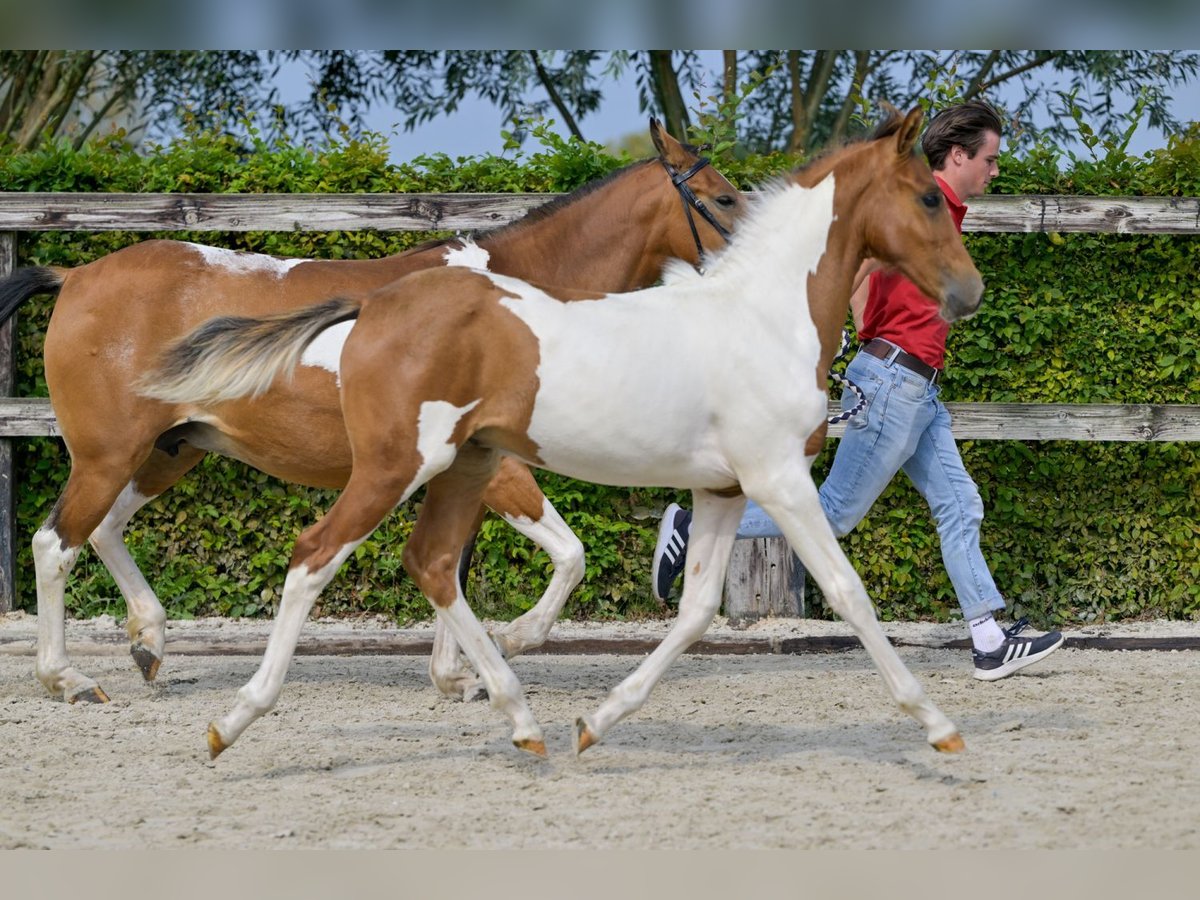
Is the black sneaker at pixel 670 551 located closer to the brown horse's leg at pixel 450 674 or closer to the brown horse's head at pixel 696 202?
the brown horse's leg at pixel 450 674

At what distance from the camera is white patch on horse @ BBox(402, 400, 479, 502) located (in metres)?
3.75

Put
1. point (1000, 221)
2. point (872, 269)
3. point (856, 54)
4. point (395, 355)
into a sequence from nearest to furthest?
point (395, 355), point (872, 269), point (1000, 221), point (856, 54)

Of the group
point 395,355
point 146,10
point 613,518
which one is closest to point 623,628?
point 613,518

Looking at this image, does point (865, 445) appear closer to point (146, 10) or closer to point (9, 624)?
point (146, 10)

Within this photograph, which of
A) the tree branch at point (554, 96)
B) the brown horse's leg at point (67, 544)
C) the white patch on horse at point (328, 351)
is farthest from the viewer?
the tree branch at point (554, 96)

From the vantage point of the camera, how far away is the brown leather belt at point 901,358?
16.0ft

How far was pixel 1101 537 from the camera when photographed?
6.52 m

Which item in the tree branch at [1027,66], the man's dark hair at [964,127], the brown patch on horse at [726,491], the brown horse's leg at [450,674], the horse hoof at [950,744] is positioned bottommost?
the brown horse's leg at [450,674]

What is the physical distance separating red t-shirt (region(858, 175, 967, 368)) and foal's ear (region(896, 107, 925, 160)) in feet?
2.72

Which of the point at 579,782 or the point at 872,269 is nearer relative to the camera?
the point at 579,782

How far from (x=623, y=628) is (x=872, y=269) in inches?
102

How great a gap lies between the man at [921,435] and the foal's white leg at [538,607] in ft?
1.09

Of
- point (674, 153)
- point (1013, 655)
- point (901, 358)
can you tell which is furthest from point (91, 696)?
point (1013, 655)

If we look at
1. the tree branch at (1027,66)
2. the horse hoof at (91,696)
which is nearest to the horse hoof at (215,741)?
the horse hoof at (91,696)
